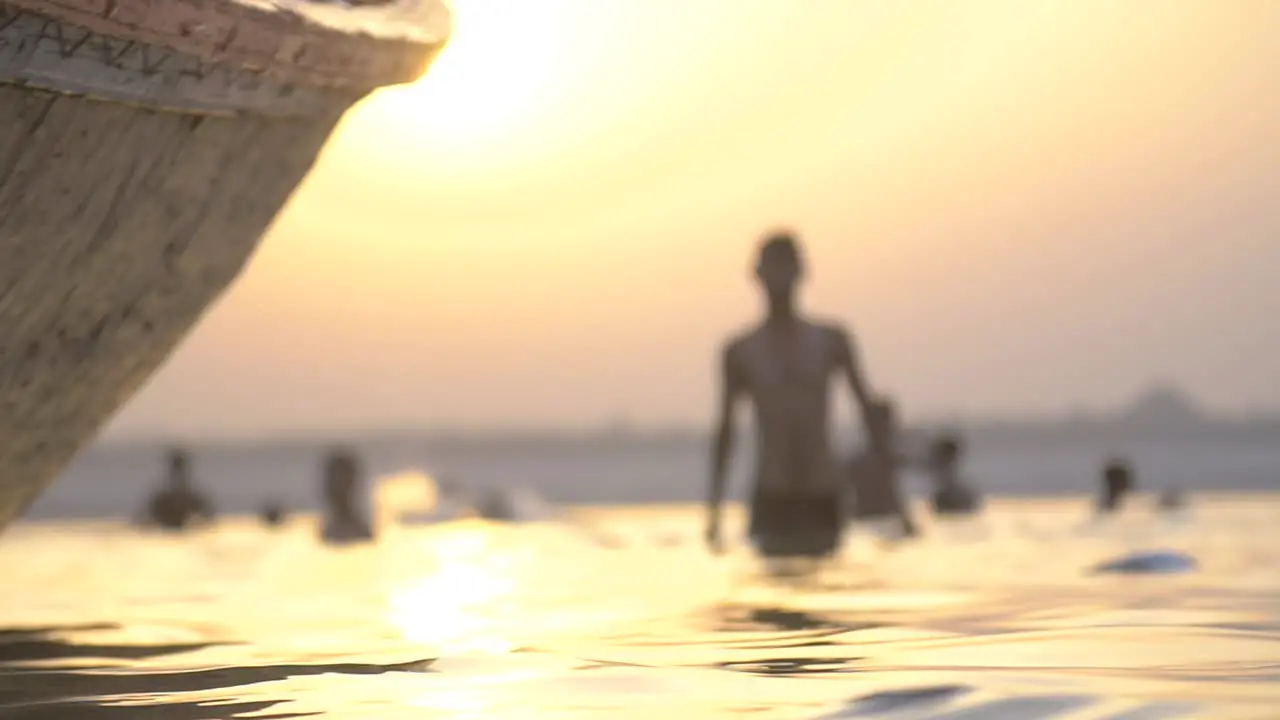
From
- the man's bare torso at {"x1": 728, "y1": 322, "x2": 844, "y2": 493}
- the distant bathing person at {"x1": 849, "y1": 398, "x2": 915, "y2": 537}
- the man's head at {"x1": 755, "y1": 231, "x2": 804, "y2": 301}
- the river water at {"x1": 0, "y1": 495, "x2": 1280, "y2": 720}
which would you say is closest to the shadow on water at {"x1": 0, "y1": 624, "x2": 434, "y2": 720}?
the river water at {"x1": 0, "y1": 495, "x2": 1280, "y2": 720}

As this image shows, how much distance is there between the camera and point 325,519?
13680mm

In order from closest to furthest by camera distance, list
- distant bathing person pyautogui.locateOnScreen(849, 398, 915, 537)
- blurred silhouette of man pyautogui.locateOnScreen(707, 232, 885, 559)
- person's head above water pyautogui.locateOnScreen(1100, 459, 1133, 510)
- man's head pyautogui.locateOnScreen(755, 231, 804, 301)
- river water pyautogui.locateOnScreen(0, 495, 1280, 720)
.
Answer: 1. river water pyautogui.locateOnScreen(0, 495, 1280, 720)
2. man's head pyautogui.locateOnScreen(755, 231, 804, 301)
3. blurred silhouette of man pyautogui.locateOnScreen(707, 232, 885, 559)
4. distant bathing person pyautogui.locateOnScreen(849, 398, 915, 537)
5. person's head above water pyautogui.locateOnScreen(1100, 459, 1133, 510)

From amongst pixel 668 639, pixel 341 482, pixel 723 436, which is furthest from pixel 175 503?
pixel 668 639

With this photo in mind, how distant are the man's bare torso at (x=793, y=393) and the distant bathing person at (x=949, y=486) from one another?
7.34m

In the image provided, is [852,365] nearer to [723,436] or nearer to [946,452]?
[723,436]

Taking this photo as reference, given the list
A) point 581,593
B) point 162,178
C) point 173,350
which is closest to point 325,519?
point 581,593

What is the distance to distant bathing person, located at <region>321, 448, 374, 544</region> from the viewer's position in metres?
13.4

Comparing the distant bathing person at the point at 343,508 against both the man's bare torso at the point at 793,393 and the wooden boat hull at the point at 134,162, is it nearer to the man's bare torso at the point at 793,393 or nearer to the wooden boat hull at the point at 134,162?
the man's bare torso at the point at 793,393

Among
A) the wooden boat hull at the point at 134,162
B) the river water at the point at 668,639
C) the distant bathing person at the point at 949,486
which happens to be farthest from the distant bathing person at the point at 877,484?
the wooden boat hull at the point at 134,162

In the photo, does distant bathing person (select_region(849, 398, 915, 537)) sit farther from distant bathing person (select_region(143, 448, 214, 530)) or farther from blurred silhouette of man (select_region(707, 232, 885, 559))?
distant bathing person (select_region(143, 448, 214, 530))

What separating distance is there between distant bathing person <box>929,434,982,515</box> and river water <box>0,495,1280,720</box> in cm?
702

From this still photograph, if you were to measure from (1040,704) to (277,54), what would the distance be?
2198 millimetres

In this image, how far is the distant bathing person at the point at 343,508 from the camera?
529 inches

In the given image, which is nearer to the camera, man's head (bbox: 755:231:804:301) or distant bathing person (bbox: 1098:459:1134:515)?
man's head (bbox: 755:231:804:301)
